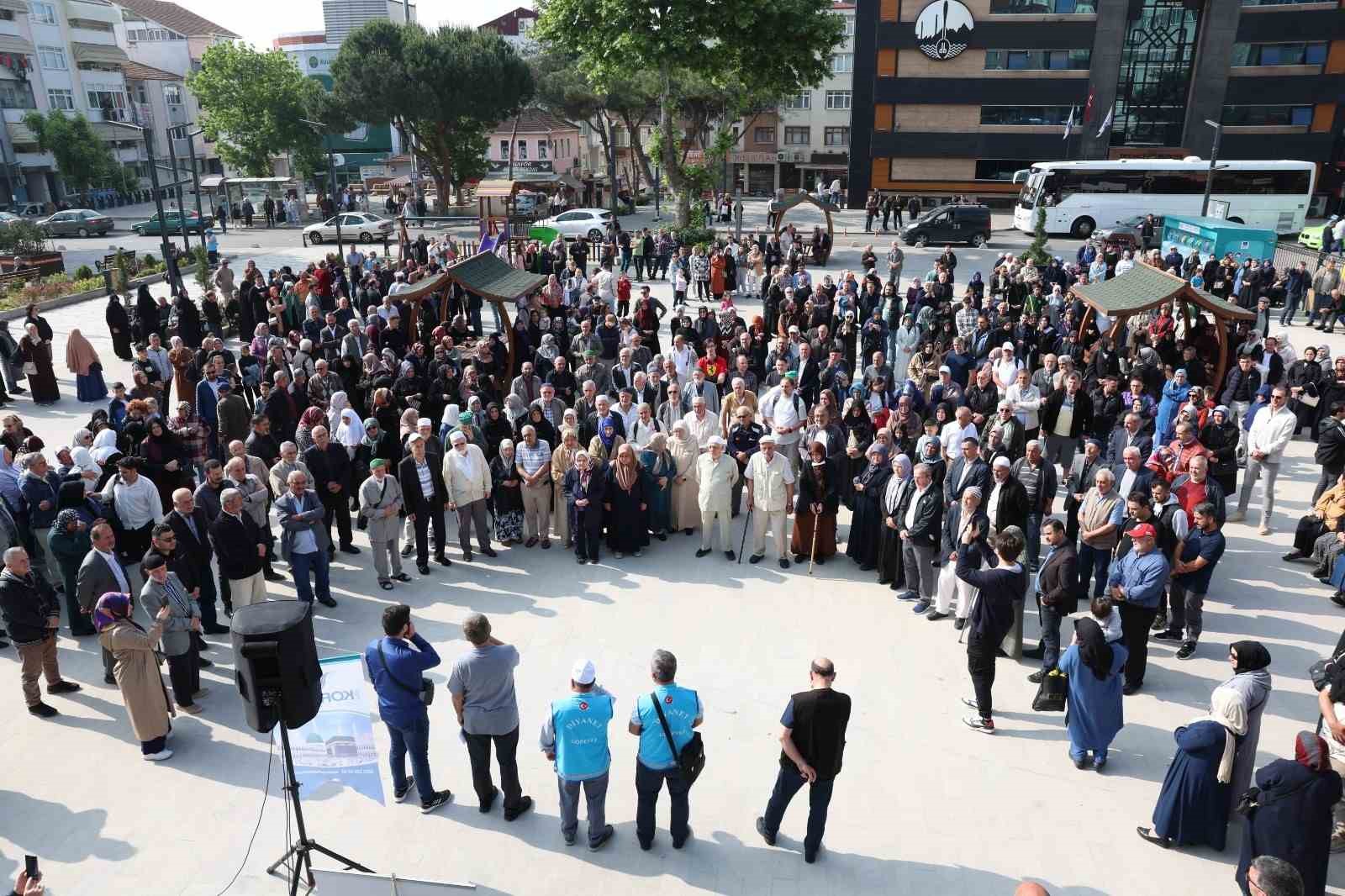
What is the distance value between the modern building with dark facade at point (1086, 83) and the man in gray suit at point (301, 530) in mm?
41068

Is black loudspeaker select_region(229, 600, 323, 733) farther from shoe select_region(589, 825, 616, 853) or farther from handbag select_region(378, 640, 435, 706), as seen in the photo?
shoe select_region(589, 825, 616, 853)

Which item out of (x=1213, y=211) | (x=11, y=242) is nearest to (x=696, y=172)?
(x=1213, y=211)

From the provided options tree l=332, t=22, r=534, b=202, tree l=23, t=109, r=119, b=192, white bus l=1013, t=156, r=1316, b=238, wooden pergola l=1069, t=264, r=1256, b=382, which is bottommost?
wooden pergola l=1069, t=264, r=1256, b=382

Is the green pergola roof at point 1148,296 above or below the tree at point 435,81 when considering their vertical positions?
below

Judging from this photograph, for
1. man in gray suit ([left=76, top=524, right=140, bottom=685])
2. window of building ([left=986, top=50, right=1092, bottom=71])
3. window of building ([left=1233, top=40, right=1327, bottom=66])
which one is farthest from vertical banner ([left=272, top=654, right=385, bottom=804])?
window of building ([left=1233, top=40, right=1327, bottom=66])

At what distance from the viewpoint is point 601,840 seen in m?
5.60

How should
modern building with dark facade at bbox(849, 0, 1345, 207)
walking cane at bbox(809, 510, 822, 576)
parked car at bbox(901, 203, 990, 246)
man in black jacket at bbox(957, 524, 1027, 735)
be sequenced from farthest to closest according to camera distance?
modern building with dark facade at bbox(849, 0, 1345, 207), parked car at bbox(901, 203, 990, 246), walking cane at bbox(809, 510, 822, 576), man in black jacket at bbox(957, 524, 1027, 735)

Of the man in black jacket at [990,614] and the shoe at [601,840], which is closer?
the shoe at [601,840]

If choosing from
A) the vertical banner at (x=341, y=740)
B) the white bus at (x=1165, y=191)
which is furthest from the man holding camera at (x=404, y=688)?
the white bus at (x=1165, y=191)

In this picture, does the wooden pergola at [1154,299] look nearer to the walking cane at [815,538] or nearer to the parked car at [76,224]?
the walking cane at [815,538]

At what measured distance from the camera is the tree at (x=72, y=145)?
1850 inches

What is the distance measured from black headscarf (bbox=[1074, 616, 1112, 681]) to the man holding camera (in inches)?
164

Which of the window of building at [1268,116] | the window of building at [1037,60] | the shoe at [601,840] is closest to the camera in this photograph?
the shoe at [601,840]

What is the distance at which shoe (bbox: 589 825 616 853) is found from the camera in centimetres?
558
